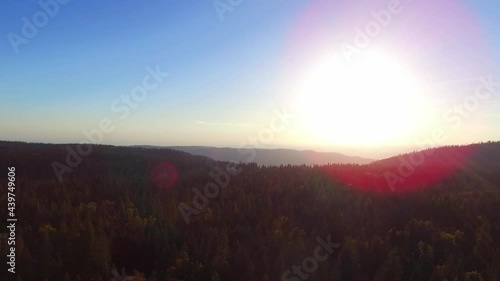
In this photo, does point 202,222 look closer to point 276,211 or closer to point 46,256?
point 276,211

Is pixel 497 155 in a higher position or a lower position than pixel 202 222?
higher

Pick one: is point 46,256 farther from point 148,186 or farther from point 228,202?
point 148,186

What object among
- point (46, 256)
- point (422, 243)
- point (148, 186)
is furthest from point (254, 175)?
point (46, 256)

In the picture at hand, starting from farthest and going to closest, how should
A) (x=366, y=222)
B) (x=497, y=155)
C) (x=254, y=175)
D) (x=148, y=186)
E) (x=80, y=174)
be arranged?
1. (x=497, y=155)
2. (x=80, y=174)
3. (x=254, y=175)
4. (x=148, y=186)
5. (x=366, y=222)

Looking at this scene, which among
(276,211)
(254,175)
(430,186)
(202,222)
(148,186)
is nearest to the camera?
(202,222)

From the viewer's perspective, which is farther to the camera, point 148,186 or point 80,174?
point 80,174

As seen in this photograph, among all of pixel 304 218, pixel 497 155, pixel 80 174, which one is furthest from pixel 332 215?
pixel 497 155
